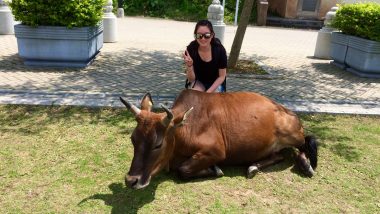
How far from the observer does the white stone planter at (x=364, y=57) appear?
9945 mm

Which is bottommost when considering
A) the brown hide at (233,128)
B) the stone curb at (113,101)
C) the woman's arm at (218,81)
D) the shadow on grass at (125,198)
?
the shadow on grass at (125,198)

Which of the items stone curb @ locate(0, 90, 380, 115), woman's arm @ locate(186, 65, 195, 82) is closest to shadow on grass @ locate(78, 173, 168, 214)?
woman's arm @ locate(186, 65, 195, 82)

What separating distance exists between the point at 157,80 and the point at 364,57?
18.1 feet

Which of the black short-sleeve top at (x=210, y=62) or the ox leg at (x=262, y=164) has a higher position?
the black short-sleeve top at (x=210, y=62)

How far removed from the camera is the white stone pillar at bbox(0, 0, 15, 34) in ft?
42.9

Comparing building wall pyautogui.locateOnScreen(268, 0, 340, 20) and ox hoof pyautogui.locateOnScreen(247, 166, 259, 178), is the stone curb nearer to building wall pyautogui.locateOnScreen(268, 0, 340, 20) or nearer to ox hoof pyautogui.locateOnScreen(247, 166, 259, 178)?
ox hoof pyautogui.locateOnScreen(247, 166, 259, 178)

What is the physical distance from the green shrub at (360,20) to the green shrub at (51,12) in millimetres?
7145

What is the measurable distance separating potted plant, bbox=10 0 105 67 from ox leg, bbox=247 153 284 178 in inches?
238

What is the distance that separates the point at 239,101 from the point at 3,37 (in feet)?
35.0

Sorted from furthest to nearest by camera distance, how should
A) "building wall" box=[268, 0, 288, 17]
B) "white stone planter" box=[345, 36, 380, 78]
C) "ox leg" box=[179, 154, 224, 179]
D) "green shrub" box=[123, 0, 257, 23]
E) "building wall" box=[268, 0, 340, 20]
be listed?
"green shrub" box=[123, 0, 257, 23]
"building wall" box=[268, 0, 288, 17]
"building wall" box=[268, 0, 340, 20]
"white stone planter" box=[345, 36, 380, 78]
"ox leg" box=[179, 154, 224, 179]

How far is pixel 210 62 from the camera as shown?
6082 millimetres

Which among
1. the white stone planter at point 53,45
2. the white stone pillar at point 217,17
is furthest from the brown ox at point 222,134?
the white stone pillar at point 217,17

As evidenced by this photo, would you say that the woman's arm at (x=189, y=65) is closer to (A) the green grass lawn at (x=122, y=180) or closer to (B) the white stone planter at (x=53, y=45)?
(A) the green grass lawn at (x=122, y=180)

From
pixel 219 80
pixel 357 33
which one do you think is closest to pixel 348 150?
pixel 219 80
